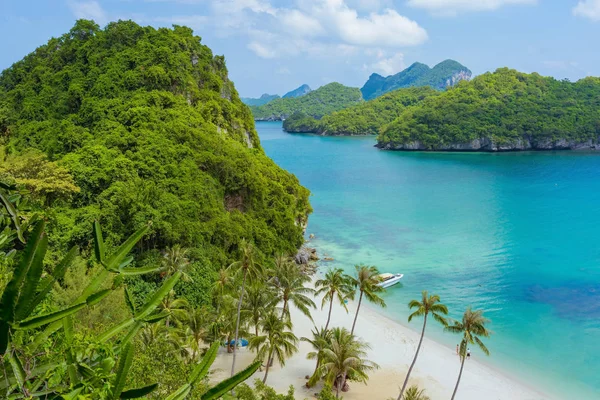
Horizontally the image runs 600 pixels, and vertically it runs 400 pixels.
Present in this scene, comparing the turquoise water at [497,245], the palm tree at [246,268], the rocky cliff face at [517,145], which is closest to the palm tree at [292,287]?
the palm tree at [246,268]

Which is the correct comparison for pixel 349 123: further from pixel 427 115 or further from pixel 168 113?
pixel 168 113

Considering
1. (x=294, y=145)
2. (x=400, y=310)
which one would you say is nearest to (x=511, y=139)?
(x=294, y=145)

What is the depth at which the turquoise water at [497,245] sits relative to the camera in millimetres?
30031

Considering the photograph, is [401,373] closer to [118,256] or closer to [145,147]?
[118,256]

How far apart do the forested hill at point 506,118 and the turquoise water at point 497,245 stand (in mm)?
29316

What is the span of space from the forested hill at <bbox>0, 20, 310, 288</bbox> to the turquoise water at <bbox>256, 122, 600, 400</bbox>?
10842 mm

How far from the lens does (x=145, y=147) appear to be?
36.7 metres

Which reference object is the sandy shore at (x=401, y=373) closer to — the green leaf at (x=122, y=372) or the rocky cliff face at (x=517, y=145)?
the green leaf at (x=122, y=372)

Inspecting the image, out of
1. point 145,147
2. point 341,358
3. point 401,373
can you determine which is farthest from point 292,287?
point 145,147

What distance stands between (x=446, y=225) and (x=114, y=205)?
41.3 metres

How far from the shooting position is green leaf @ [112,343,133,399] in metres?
4.24

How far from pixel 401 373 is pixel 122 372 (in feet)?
80.9

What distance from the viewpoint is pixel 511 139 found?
12875 centimetres

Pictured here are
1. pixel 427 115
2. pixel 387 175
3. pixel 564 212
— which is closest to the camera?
pixel 564 212
